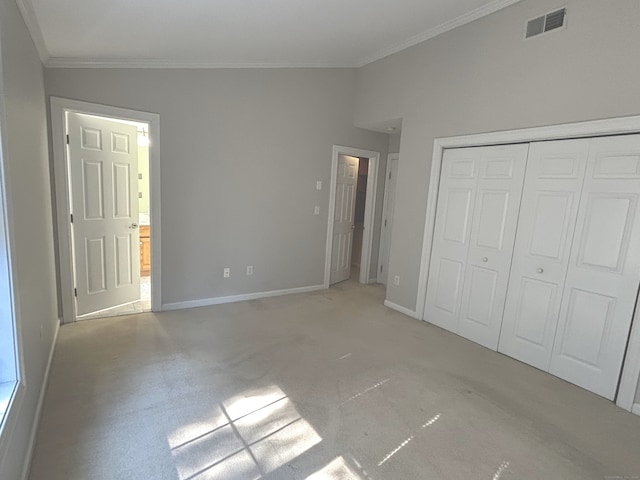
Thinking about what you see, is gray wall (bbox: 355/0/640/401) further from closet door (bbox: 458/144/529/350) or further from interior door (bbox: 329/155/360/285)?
interior door (bbox: 329/155/360/285)

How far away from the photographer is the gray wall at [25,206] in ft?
4.75

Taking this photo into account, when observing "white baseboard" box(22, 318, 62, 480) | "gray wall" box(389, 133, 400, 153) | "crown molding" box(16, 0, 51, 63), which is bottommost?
"white baseboard" box(22, 318, 62, 480)

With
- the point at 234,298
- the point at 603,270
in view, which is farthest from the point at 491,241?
the point at 234,298

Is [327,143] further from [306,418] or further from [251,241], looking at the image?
[306,418]

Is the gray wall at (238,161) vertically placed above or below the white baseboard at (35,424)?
above

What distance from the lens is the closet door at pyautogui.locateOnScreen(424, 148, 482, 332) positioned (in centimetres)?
330

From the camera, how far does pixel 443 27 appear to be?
3.29 meters

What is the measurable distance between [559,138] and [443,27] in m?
1.62

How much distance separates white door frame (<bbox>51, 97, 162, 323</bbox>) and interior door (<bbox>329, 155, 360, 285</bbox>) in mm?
2345

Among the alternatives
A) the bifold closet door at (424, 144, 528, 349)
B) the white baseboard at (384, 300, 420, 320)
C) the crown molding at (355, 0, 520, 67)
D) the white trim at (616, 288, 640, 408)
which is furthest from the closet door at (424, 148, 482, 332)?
the white trim at (616, 288, 640, 408)

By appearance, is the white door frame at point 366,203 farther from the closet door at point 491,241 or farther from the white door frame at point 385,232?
the closet door at point 491,241

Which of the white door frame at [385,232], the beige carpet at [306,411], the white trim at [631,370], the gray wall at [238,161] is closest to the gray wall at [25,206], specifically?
the beige carpet at [306,411]

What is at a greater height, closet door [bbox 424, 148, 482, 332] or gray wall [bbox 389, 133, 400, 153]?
gray wall [bbox 389, 133, 400, 153]

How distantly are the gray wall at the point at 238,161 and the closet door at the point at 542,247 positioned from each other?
7.91 ft
